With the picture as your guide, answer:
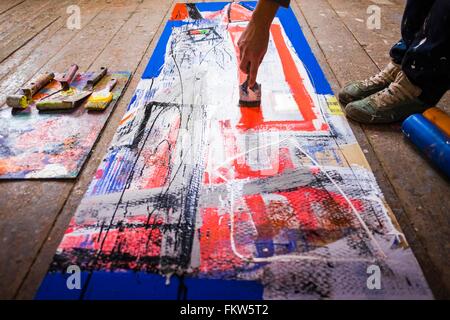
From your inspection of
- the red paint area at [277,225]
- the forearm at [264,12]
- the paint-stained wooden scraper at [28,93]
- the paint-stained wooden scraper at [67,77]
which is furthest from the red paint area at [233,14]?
the red paint area at [277,225]

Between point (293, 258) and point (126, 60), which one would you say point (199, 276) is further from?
point (126, 60)

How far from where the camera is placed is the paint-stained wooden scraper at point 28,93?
125 cm

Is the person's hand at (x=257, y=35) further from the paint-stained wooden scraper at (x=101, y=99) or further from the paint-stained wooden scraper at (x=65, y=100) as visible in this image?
the paint-stained wooden scraper at (x=65, y=100)

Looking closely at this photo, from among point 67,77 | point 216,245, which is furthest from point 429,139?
point 67,77

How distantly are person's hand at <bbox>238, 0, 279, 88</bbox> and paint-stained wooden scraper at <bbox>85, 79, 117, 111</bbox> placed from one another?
2.04 ft

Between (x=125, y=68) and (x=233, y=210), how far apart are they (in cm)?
106

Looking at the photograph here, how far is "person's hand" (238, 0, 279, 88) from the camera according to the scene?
837 mm

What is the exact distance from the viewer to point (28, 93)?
1.30 m

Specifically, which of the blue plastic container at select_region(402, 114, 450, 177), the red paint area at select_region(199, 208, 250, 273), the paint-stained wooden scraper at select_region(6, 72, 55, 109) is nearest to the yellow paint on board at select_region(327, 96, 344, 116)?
the blue plastic container at select_region(402, 114, 450, 177)

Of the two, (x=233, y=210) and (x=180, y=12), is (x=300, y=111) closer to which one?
(x=233, y=210)

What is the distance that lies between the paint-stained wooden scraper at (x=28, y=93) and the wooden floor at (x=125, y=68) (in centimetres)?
10

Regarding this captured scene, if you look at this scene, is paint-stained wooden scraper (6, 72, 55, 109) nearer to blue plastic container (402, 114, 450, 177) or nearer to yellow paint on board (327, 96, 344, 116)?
yellow paint on board (327, 96, 344, 116)

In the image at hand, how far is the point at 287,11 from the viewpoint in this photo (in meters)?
2.13

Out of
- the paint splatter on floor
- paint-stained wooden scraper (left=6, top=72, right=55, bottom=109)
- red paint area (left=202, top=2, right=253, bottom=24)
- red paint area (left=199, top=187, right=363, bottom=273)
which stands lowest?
red paint area (left=199, top=187, right=363, bottom=273)
